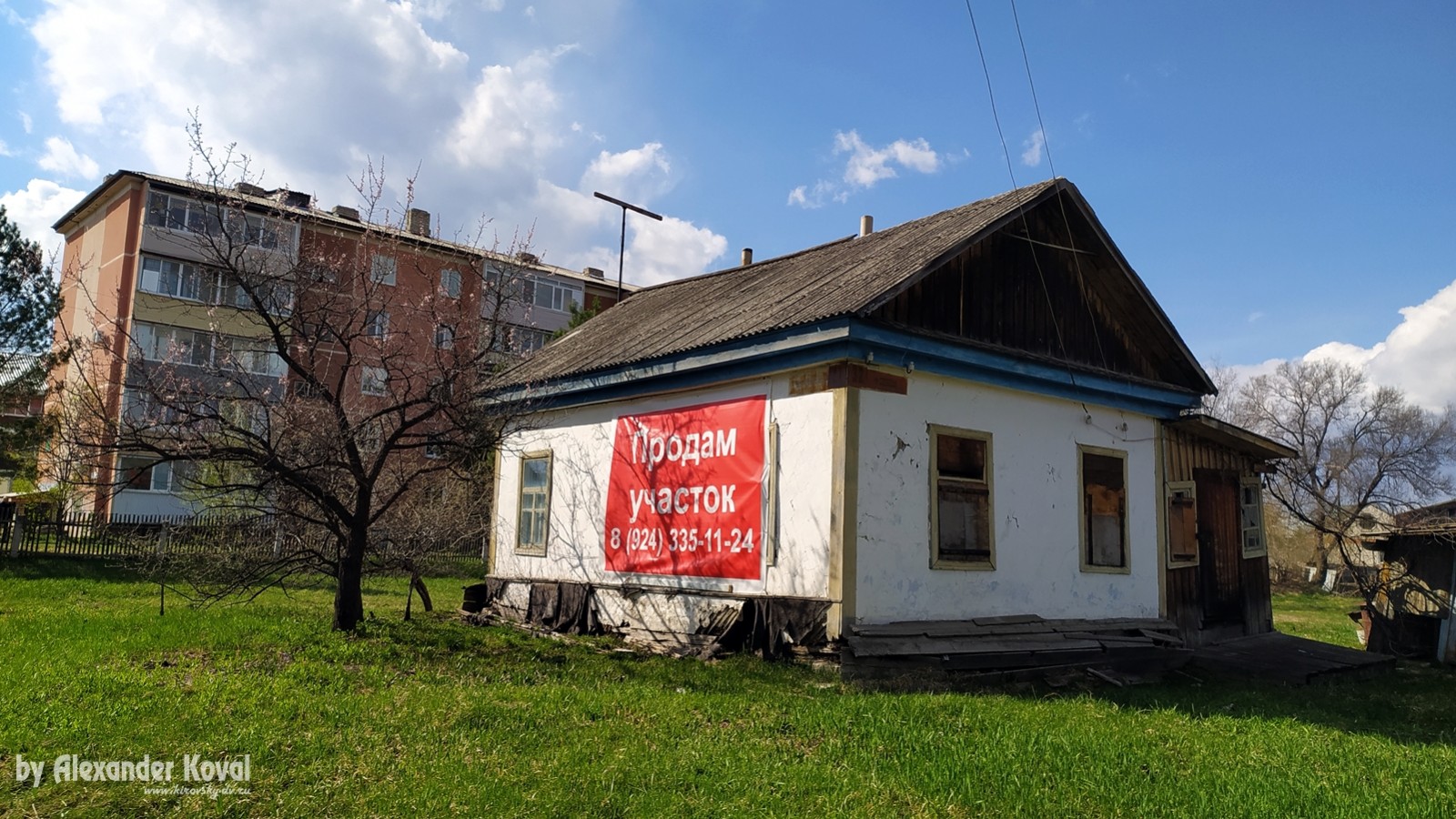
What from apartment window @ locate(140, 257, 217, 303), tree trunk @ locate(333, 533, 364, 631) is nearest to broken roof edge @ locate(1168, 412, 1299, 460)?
tree trunk @ locate(333, 533, 364, 631)

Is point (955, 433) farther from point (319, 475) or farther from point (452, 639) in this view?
point (319, 475)

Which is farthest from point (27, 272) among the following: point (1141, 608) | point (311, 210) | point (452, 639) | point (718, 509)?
point (1141, 608)

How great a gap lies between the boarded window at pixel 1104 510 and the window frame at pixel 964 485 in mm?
1889

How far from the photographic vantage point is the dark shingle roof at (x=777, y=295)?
35.2 feet

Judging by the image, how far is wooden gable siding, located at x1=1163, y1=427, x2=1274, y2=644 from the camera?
1360 cm

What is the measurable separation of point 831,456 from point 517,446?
678 cm

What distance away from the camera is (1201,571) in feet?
46.2

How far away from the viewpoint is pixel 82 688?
7297 millimetres

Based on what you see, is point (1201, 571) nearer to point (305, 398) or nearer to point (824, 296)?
point (824, 296)

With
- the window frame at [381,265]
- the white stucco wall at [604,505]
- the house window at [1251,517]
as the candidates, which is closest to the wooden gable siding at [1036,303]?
the white stucco wall at [604,505]

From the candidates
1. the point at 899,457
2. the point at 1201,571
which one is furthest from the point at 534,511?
the point at 1201,571

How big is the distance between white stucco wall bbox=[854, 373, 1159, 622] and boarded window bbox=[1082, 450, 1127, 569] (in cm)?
14

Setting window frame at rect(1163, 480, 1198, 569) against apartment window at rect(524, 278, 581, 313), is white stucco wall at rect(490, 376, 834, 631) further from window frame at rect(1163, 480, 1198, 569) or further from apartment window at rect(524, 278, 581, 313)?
apartment window at rect(524, 278, 581, 313)

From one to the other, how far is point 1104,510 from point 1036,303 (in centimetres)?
289
